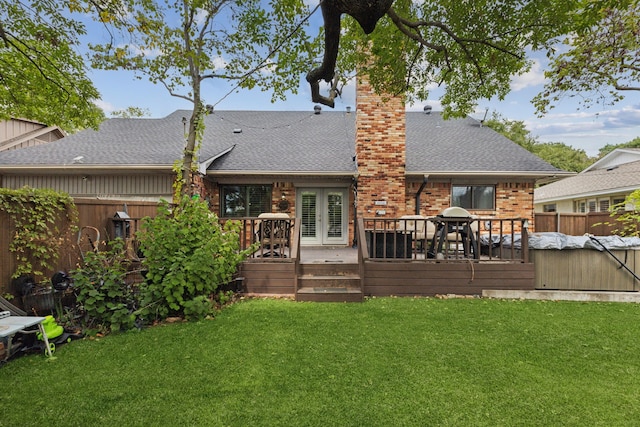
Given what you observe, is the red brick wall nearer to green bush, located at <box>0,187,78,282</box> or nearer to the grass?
the grass

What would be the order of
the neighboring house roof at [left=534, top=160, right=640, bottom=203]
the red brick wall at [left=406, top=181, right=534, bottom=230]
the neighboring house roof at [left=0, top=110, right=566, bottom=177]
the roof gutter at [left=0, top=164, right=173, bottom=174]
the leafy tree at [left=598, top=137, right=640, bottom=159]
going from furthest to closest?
the leafy tree at [left=598, top=137, right=640, bottom=159], the neighboring house roof at [left=534, top=160, right=640, bottom=203], the red brick wall at [left=406, top=181, right=534, bottom=230], the neighboring house roof at [left=0, top=110, right=566, bottom=177], the roof gutter at [left=0, top=164, right=173, bottom=174]

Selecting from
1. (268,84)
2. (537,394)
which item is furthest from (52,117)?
(537,394)

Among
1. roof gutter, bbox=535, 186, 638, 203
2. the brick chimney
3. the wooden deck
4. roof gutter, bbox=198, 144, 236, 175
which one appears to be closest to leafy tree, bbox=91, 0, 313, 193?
roof gutter, bbox=198, 144, 236, 175

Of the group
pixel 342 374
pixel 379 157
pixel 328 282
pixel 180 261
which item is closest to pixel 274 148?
pixel 379 157

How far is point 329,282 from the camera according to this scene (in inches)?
216

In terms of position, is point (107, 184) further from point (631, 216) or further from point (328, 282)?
point (631, 216)

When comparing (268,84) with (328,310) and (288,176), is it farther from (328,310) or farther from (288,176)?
(328,310)

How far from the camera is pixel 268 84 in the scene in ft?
22.6

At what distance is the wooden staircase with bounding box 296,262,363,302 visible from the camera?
16.7 ft

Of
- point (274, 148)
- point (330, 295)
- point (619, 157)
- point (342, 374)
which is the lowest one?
point (342, 374)

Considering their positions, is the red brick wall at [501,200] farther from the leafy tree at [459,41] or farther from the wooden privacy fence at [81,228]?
the wooden privacy fence at [81,228]

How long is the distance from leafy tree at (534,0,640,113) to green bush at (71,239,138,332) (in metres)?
10.7

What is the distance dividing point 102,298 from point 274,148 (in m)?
7.72

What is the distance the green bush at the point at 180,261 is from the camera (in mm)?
4125
